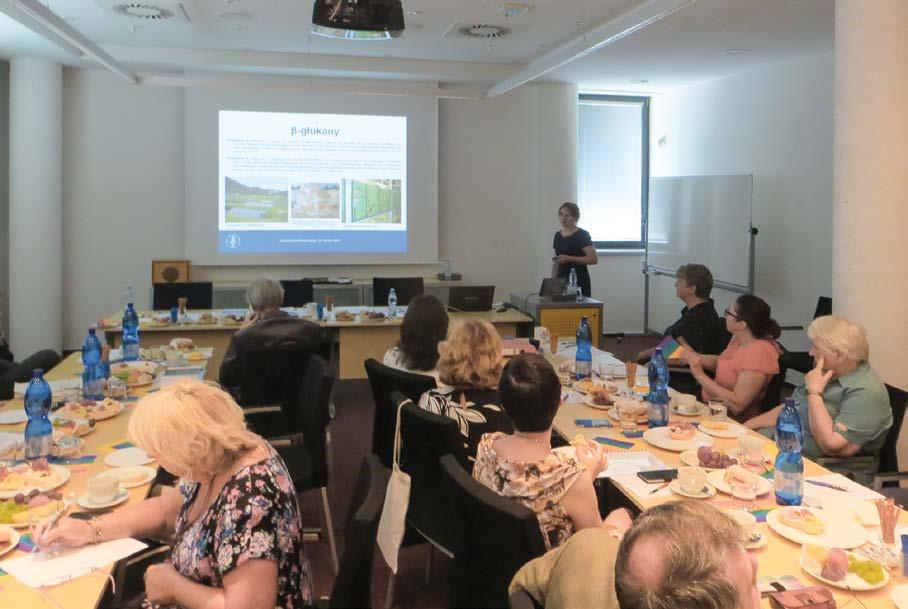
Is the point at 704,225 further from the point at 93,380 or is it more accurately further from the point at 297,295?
the point at 93,380

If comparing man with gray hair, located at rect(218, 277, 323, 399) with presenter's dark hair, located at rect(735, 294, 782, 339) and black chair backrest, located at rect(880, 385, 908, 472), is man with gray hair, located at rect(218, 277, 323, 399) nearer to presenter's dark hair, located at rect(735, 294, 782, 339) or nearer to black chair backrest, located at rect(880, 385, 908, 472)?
presenter's dark hair, located at rect(735, 294, 782, 339)

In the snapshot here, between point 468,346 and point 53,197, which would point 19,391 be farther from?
point 53,197

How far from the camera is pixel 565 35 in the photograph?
7461 mm

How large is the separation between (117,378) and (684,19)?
5030 mm

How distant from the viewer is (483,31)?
7.20 metres

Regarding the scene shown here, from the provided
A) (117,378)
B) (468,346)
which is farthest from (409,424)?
(117,378)

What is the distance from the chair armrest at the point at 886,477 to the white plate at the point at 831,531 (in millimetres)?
736

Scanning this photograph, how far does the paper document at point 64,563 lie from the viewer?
1.88 metres

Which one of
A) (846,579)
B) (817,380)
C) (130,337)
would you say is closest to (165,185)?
(130,337)

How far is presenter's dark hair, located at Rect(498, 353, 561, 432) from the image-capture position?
2285mm

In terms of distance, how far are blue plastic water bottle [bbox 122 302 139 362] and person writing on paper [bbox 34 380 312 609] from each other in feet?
8.27

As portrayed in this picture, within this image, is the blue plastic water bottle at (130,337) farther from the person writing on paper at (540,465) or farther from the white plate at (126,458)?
the person writing on paper at (540,465)

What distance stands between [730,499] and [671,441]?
1.90 feet

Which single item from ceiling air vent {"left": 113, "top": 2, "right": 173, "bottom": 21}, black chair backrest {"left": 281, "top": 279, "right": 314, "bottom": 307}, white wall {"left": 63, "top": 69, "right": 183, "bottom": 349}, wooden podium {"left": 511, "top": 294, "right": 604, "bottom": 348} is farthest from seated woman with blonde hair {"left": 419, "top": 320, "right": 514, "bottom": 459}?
white wall {"left": 63, "top": 69, "right": 183, "bottom": 349}
